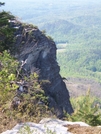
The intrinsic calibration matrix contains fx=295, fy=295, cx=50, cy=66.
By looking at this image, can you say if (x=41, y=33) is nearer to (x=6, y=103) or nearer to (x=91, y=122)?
(x=91, y=122)

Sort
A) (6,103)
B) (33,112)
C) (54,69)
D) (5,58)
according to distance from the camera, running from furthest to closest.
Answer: (54,69) → (33,112) → (5,58) → (6,103)

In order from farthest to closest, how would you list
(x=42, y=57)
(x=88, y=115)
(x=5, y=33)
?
(x=42, y=57), (x=5, y=33), (x=88, y=115)

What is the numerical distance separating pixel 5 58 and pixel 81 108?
11.4 feet

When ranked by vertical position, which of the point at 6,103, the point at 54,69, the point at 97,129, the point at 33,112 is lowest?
the point at 54,69

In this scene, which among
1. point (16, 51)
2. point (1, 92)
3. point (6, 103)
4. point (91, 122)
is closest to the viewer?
point (1, 92)

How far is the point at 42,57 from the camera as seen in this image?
2294 centimetres

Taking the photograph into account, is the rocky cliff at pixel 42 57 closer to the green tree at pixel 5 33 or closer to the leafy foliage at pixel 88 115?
the green tree at pixel 5 33

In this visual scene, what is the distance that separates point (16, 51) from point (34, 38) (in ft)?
11.1

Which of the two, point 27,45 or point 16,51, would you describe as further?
point 27,45

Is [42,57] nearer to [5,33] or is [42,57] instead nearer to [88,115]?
[5,33]

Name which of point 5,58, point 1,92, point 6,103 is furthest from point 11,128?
point 5,58

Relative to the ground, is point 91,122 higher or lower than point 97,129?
lower

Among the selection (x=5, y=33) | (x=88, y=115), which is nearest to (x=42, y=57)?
(x=5, y=33)

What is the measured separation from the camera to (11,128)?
595cm
